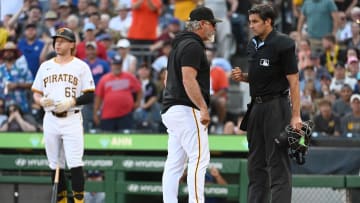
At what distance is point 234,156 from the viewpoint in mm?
11219

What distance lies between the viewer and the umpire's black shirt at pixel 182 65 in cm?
816

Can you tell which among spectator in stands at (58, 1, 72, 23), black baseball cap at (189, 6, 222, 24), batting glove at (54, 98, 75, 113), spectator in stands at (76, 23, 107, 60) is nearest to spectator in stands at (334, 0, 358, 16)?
spectator in stands at (76, 23, 107, 60)

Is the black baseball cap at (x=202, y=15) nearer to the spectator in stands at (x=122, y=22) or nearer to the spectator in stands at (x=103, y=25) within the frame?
the spectator in stands at (x=103, y=25)

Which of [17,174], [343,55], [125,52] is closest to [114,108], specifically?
[125,52]

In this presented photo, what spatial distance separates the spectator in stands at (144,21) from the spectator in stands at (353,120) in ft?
15.7

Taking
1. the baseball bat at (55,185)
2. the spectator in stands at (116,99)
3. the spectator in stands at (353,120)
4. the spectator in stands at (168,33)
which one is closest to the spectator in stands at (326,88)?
the spectator in stands at (353,120)

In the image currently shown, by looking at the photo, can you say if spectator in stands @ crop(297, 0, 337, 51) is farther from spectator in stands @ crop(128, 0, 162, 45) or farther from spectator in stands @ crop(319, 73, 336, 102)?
spectator in stands @ crop(128, 0, 162, 45)

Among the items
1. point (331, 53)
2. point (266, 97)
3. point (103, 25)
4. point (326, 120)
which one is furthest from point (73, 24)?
point (266, 97)

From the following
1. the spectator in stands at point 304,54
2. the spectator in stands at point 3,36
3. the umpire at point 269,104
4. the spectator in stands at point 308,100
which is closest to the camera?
the umpire at point 269,104

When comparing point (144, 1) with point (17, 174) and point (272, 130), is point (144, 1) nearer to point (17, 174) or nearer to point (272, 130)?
point (17, 174)

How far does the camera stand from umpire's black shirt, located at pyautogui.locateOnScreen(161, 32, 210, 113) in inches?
321

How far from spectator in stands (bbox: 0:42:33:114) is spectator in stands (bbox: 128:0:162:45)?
99.4 inches

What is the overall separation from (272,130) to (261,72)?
521mm

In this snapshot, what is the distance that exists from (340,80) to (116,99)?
11.4 feet
